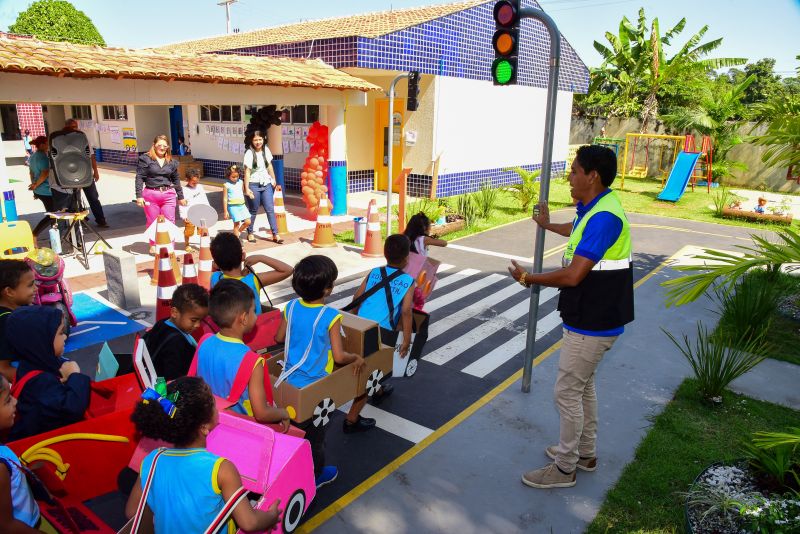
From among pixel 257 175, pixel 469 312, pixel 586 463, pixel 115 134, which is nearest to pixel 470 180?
pixel 257 175

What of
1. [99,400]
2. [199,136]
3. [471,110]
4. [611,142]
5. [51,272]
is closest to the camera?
[99,400]

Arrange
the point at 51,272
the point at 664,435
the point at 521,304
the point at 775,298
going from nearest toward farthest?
1. the point at 664,435
2. the point at 51,272
3. the point at 775,298
4. the point at 521,304

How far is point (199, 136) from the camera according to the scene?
1995 centimetres

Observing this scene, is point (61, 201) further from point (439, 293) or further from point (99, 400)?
point (99, 400)

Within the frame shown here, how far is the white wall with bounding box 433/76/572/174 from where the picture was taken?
1639cm

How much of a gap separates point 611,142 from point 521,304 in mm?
17182

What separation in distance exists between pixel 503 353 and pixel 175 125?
1988cm

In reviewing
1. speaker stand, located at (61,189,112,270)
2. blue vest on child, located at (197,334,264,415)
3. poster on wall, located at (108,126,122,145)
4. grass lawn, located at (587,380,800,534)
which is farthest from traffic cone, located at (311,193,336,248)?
poster on wall, located at (108,126,122,145)

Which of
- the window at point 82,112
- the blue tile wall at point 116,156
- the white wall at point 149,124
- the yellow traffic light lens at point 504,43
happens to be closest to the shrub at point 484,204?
the yellow traffic light lens at point 504,43

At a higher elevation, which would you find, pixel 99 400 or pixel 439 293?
pixel 99 400

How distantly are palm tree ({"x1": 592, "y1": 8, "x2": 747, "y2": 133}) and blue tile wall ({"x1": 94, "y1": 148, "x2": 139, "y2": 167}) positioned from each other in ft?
64.7

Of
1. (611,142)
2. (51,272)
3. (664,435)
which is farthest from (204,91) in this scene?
(611,142)

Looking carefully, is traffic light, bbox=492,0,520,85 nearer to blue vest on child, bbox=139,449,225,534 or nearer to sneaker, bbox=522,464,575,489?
sneaker, bbox=522,464,575,489

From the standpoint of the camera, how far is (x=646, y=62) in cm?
2222
